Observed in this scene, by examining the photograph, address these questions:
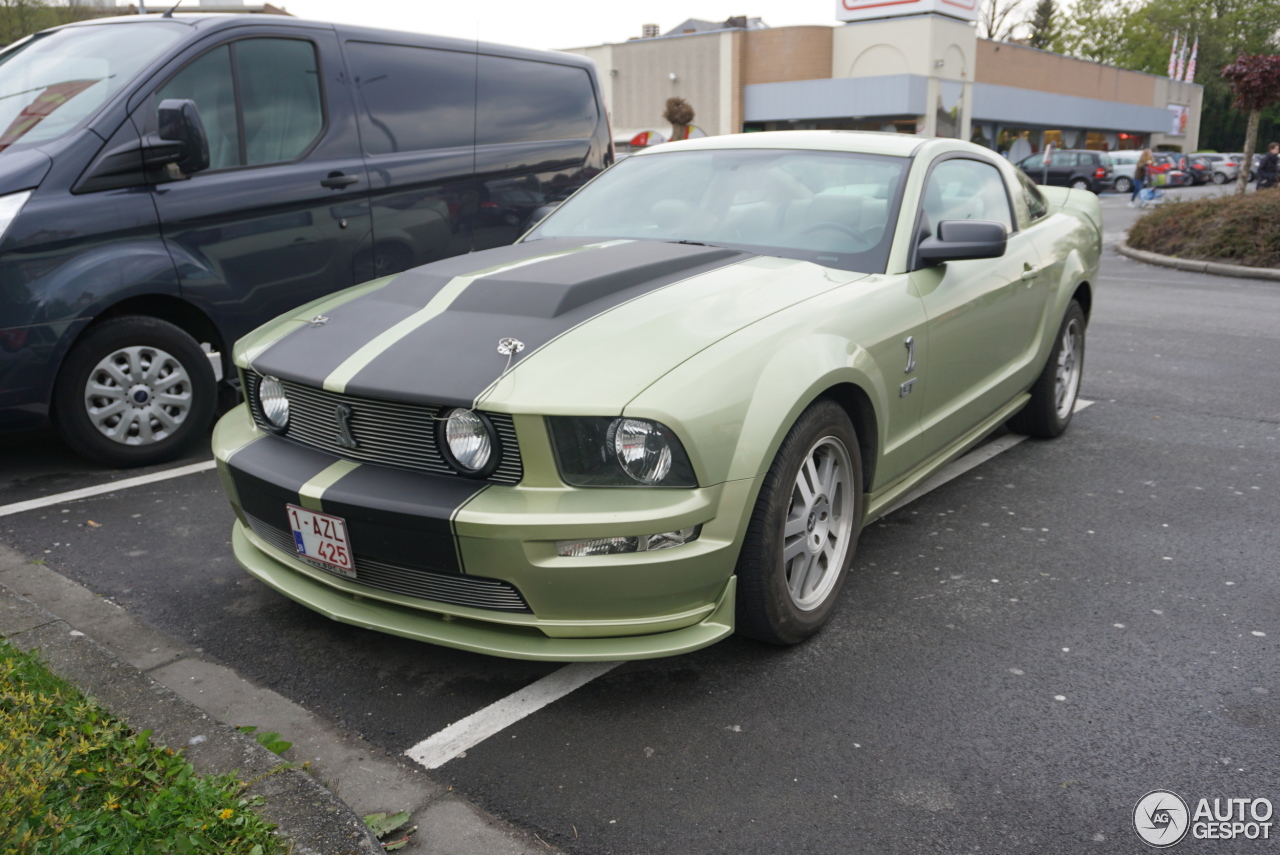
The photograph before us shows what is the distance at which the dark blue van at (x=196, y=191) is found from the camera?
453 centimetres

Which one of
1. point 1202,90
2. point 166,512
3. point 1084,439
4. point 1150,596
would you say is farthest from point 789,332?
point 1202,90

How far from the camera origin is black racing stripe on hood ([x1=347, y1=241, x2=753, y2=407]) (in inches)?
108

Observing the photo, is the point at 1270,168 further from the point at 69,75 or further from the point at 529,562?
the point at 529,562

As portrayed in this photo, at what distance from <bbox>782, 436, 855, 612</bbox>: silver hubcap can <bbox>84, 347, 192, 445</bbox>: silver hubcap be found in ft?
10.8

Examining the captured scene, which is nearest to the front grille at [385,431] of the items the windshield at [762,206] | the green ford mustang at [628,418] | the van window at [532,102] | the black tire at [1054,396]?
the green ford mustang at [628,418]

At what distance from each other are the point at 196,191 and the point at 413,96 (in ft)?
4.91

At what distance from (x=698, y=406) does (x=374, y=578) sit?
1.00 metres

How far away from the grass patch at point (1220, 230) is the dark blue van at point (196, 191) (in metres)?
11.3

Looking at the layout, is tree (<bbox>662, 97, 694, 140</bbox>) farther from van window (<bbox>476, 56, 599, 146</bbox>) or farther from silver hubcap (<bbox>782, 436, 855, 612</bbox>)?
silver hubcap (<bbox>782, 436, 855, 612</bbox>)

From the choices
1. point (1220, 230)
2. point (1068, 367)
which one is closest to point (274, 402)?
point (1068, 367)

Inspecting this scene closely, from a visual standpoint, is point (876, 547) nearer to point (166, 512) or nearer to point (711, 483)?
point (711, 483)

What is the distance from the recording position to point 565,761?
2629mm

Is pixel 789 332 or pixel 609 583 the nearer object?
pixel 609 583

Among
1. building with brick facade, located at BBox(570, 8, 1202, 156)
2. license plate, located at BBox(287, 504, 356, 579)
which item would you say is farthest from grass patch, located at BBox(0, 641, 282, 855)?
building with brick facade, located at BBox(570, 8, 1202, 156)
